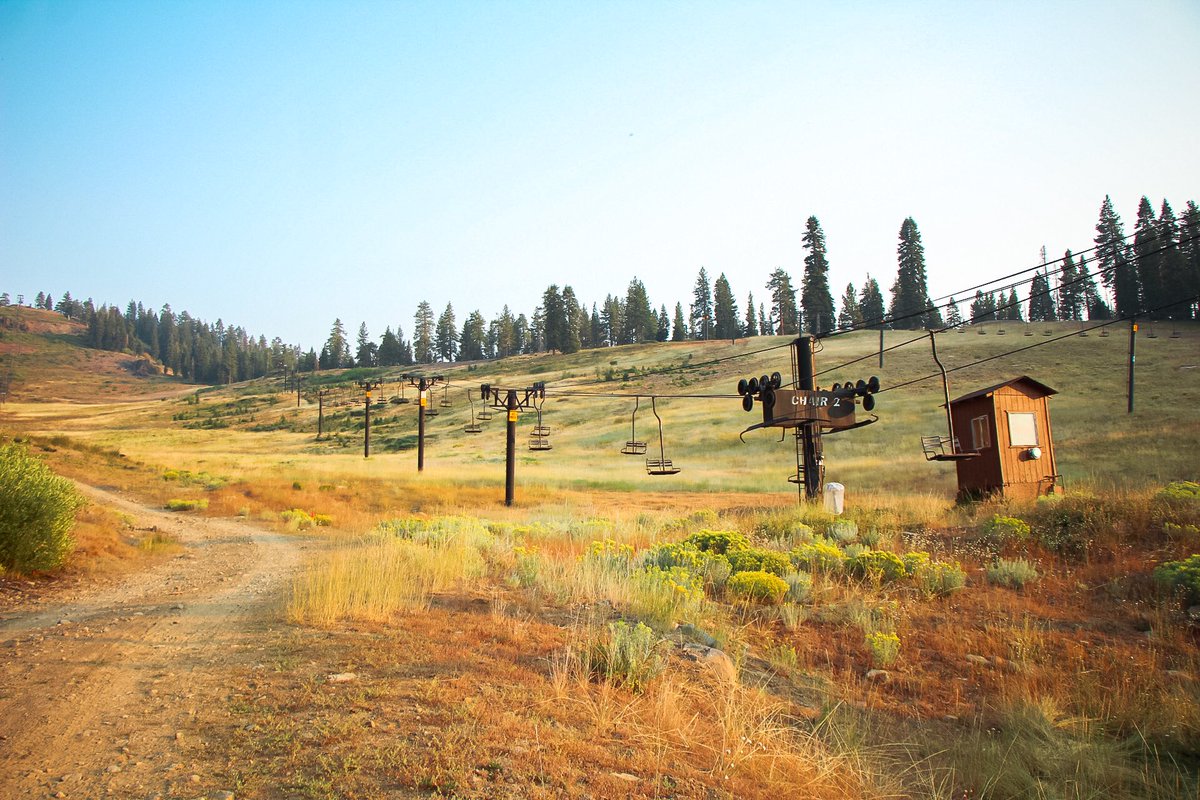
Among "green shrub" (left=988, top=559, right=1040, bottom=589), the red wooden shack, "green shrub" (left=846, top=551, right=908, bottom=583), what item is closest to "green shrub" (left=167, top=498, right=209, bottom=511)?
"green shrub" (left=846, top=551, right=908, bottom=583)

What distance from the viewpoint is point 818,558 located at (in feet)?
42.6

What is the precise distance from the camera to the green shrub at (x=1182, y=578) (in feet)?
31.9

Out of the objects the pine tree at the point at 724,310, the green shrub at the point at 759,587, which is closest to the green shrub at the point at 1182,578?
the green shrub at the point at 759,587

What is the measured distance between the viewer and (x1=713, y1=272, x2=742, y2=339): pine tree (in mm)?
132750

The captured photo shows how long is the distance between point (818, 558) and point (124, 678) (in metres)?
11.1

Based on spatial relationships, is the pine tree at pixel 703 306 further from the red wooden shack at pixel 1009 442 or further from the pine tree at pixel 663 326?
the red wooden shack at pixel 1009 442

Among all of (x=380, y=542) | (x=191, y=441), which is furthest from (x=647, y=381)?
(x=380, y=542)

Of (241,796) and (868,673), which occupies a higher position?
(241,796)

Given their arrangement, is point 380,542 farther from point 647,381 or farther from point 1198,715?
point 647,381

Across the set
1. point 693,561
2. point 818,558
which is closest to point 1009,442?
point 818,558

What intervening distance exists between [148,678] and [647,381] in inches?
3020

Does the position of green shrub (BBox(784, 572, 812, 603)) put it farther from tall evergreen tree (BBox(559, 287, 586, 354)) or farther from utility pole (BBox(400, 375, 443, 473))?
tall evergreen tree (BBox(559, 287, 586, 354))

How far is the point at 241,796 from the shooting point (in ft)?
12.7

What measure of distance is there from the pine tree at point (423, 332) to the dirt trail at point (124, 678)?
153 meters
